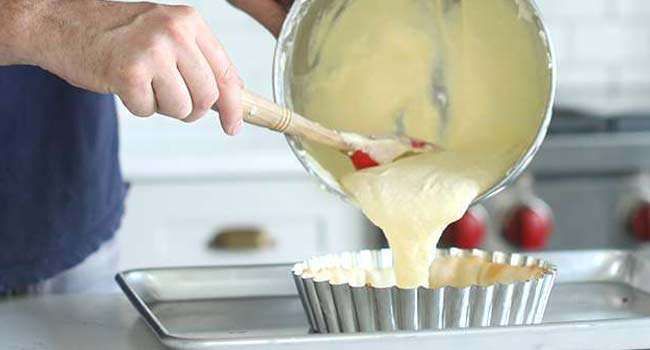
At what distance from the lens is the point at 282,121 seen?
3.35 feet

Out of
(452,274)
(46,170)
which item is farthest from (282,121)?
(46,170)

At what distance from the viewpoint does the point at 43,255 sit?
1359 millimetres

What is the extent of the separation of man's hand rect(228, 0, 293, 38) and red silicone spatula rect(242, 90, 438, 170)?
6.6 inches

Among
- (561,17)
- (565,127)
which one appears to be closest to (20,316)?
(565,127)

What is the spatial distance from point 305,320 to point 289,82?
0.23 meters

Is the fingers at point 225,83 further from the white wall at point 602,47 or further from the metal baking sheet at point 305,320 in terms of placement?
the white wall at point 602,47

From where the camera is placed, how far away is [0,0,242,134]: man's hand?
35.6 inches

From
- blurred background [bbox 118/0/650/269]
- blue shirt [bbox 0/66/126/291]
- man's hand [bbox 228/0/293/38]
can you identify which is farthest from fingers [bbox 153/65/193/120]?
blurred background [bbox 118/0/650/269]

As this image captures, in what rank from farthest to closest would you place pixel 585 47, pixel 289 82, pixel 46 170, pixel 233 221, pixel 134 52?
pixel 585 47 < pixel 233 221 < pixel 46 170 < pixel 289 82 < pixel 134 52

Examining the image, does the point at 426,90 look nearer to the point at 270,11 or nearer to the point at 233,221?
the point at 270,11

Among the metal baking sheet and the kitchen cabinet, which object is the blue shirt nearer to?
the metal baking sheet

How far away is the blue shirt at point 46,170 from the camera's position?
135cm

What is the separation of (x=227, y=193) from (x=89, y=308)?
32.3 inches

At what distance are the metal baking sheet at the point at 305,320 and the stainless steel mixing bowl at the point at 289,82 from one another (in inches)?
3.8
